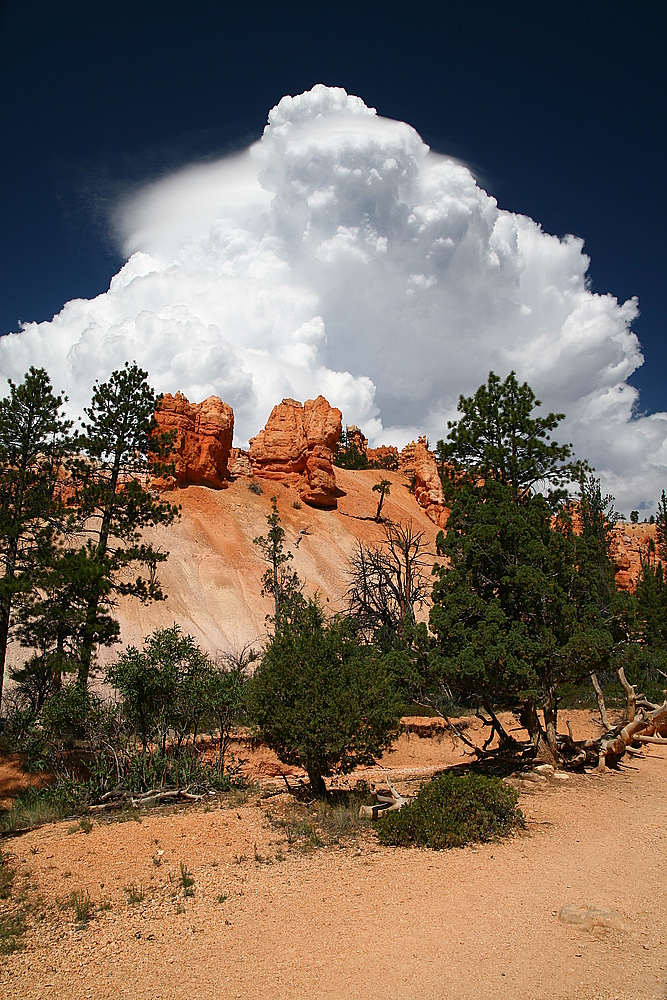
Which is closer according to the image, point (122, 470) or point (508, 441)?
point (508, 441)

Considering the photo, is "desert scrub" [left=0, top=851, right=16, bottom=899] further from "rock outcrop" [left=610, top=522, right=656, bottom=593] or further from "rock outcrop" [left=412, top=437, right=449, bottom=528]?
"rock outcrop" [left=412, top=437, right=449, bottom=528]

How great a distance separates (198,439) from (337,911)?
49353mm

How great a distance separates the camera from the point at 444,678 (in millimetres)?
12453

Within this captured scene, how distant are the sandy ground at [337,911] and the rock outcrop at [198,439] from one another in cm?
4278

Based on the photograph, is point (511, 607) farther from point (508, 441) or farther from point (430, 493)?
point (430, 493)

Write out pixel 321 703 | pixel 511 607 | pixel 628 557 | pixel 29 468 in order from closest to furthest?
pixel 321 703 < pixel 511 607 < pixel 29 468 < pixel 628 557

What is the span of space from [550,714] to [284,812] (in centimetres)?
619

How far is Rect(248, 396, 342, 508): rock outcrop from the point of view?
5825cm

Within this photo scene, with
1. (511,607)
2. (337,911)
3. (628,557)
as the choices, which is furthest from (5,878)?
(628,557)

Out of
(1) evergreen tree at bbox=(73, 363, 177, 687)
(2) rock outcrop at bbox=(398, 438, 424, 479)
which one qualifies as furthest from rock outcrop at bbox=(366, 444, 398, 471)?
(1) evergreen tree at bbox=(73, 363, 177, 687)

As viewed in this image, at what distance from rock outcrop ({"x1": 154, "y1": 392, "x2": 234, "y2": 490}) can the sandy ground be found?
4278 cm

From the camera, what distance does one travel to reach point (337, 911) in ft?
21.5

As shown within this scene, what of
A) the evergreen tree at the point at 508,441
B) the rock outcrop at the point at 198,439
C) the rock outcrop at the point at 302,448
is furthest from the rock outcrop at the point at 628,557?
the evergreen tree at the point at 508,441

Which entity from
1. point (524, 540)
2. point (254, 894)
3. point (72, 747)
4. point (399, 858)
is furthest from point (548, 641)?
point (72, 747)
